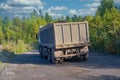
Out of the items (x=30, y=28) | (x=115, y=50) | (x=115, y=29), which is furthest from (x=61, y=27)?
(x=30, y=28)

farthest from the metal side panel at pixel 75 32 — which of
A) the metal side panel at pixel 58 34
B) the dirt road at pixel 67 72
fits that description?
the dirt road at pixel 67 72

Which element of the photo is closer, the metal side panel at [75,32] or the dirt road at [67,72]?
the dirt road at [67,72]

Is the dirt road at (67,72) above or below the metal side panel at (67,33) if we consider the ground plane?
below

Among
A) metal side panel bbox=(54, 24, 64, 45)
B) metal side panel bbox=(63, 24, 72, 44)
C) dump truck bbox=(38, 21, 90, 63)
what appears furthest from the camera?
metal side panel bbox=(63, 24, 72, 44)

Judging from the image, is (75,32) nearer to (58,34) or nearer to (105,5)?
(58,34)

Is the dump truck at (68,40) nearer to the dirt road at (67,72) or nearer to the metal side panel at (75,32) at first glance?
the metal side panel at (75,32)

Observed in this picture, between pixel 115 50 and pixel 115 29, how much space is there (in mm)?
6293

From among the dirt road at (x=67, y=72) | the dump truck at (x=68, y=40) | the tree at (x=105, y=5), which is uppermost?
the tree at (x=105, y=5)

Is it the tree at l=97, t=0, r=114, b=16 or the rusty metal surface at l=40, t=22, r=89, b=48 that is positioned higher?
the tree at l=97, t=0, r=114, b=16

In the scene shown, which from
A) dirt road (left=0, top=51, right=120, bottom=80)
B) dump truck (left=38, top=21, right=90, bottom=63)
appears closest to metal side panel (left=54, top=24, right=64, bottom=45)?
dump truck (left=38, top=21, right=90, bottom=63)

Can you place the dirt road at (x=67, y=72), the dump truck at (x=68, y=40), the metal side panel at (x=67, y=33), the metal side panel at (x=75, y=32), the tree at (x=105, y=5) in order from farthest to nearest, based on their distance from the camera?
the tree at (x=105, y=5) < the metal side panel at (x=75, y=32) < the metal side panel at (x=67, y=33) < the dump truck at (x=68, y=40) < the dirt road at (x=67, y=72)

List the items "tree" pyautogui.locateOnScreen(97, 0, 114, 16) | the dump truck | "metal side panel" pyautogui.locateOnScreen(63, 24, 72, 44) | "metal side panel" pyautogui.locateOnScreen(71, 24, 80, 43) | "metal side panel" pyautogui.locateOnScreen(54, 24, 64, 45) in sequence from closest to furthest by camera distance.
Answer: "metal side panel" pyautogui.locateOnScreen(54, 24, 64, 45), the dump truck, "metal side panel" pyautogui.locateOnScreen(63, 24, 72, 44), "metal side panel" pyautogui.locateOnScreen(71, 24, 80, 43), "tree" pyautogui.locateOnScreen(97, 0, 114, 16)

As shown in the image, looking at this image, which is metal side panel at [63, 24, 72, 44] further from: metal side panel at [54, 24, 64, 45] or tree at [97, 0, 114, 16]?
tree at [97, 0, 114, 16]

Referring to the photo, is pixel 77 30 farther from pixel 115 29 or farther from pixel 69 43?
pixel 115 29
